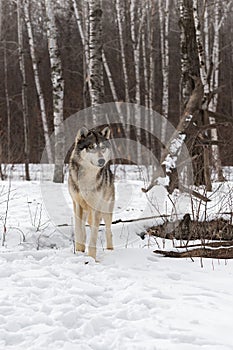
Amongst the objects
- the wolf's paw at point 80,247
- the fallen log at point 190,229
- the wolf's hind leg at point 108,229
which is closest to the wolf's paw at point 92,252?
the wolf's paw at point 80,247

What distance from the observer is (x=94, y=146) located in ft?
15.0

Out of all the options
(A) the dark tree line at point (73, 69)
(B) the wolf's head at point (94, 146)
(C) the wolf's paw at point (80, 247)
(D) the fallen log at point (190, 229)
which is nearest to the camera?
(B) the wolf's head at point (94, 146)

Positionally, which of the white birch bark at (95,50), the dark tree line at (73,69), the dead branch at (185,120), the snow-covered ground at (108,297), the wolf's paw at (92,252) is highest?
the dark tree line at (73,69)

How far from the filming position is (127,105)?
19000mm

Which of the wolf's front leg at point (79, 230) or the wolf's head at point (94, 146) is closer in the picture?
the wolf's head at point (94, 146)

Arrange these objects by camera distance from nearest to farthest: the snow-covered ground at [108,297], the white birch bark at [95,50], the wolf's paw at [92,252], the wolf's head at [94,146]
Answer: the snow-covered ground at [108,297] < the wolf's head at [94,146] < the wolf's paw at [92,252] < the white birch bark at [95,50]

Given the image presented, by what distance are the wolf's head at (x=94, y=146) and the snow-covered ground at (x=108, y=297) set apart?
43.1 inches

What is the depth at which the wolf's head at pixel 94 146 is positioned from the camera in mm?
4598

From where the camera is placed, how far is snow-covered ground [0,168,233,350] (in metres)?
2.77

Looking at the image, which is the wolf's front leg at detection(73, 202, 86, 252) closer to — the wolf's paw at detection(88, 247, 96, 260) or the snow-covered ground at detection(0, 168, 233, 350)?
the snow-covered ground at detection(0, 168, 233, 350)

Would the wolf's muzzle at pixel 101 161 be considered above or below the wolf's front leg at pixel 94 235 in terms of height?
above

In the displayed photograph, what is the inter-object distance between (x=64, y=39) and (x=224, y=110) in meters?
11.0

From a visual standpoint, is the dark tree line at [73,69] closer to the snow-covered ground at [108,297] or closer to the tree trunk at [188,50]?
the tree trunk at [188,50]

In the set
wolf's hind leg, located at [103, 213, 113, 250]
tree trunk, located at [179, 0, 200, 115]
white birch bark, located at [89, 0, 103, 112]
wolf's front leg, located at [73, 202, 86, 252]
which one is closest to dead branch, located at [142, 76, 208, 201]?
tree trunk, located at [179, 0, 200, 115]
